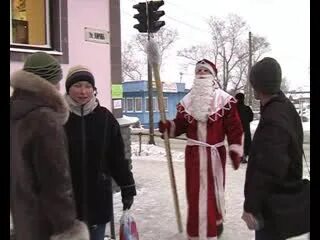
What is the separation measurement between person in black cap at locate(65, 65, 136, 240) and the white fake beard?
1224 mm

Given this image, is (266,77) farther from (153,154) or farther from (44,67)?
(153,154)

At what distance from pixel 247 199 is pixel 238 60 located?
113 feet

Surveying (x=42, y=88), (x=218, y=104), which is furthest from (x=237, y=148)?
(x=42, y=88)

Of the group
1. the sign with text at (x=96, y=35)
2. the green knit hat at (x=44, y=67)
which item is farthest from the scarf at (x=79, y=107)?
the sign with text at (x=96, y=35)

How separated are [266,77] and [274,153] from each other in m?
0.50

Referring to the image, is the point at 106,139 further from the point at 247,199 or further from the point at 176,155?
the point at 176,155

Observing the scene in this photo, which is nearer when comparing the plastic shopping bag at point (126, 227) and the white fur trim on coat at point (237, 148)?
the plastic shopping bag at point (126, 227)

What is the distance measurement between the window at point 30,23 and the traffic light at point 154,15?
1514mm

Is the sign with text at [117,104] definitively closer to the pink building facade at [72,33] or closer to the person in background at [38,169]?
the pink building facade at [72,33]

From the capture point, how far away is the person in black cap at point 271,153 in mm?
2619

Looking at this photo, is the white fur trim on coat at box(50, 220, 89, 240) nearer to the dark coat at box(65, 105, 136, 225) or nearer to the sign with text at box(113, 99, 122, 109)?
the dark coat at box(65, 105, 136, 225)

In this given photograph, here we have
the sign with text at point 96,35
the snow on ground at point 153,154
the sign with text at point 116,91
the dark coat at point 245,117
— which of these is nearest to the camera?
the sign with text at point 96,35
